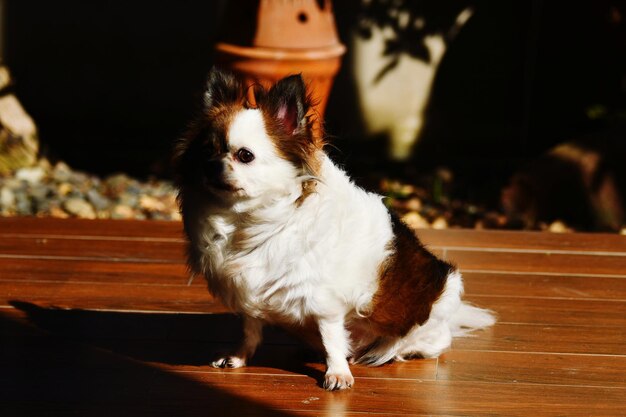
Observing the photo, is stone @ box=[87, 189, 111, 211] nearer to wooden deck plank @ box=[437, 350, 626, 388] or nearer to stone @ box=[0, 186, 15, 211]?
stone @ box=[0, 186, 15, 211]

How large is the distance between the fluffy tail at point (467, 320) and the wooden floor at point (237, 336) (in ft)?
0.14

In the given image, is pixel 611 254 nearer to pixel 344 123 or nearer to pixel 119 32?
pixel 344 123

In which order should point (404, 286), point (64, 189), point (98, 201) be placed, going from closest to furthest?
point (404, 286) < point (98, 201) < point (64, 189)

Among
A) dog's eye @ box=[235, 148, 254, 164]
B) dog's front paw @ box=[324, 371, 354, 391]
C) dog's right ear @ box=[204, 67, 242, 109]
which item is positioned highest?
dog's right ear @ box=[204, 67, 242, 109]

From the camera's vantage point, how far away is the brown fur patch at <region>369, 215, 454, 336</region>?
273cm

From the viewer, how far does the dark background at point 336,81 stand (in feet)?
19.2

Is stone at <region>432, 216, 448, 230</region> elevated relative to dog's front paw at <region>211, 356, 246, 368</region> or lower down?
lower down

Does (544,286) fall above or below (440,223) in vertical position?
above

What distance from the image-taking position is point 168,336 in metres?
3.10

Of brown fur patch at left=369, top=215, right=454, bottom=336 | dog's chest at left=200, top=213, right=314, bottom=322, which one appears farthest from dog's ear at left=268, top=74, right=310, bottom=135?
brown fur patch at left=369, top=215, right=454, bottom=336

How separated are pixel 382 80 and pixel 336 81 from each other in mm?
288

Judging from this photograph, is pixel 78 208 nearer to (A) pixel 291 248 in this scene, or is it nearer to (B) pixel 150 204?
(B) pixel 150 204

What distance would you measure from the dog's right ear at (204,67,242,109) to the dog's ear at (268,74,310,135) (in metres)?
0.14

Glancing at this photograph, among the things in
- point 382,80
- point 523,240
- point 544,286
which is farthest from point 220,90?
point 382,80
